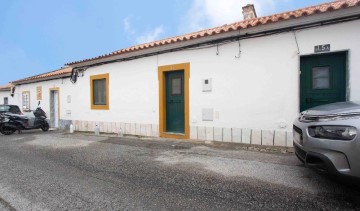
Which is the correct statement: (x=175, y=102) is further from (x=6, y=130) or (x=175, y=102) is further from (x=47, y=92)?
(x=47, y=92)

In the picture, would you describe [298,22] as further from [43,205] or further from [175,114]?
[43,205]

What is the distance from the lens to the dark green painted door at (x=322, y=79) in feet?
17.3

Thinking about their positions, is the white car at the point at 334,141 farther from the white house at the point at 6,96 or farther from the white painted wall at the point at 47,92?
the white house at the point at 6,96

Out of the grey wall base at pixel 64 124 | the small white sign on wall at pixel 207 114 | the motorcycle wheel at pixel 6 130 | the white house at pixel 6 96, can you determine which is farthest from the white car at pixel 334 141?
the white house at pixel 6 96

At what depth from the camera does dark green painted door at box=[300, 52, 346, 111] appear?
17.3 ft

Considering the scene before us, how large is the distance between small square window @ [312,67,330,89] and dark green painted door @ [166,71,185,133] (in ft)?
12.0

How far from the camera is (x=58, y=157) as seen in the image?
18.1 ft

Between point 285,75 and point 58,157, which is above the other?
point 285,75

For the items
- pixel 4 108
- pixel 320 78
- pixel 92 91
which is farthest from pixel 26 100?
pixel 320 78

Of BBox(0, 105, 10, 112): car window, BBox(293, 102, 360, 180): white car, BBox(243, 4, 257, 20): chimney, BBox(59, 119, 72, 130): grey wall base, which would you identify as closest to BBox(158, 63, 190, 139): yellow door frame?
BBox(293, 102, 360, 180): white car

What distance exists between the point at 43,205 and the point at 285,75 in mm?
5368

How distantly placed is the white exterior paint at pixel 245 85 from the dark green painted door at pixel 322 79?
244mm

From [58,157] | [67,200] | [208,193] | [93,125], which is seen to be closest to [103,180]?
[67,200]

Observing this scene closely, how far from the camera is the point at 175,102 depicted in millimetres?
7730
